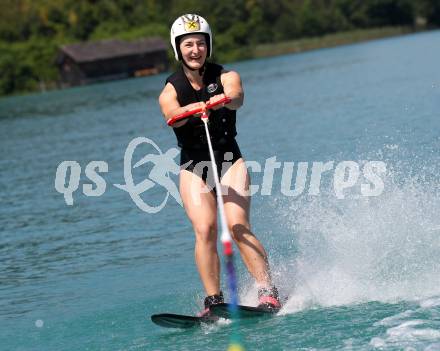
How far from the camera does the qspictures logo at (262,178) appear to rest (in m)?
13.4

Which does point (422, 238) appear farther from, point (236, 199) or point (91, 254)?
point (91, 254)

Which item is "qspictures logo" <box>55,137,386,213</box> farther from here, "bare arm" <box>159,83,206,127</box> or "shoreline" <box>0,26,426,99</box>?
"shoreline" <box>0,26,426,99</box>

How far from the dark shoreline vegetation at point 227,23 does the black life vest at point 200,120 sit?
10122 centimetres

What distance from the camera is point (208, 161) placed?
8.13 metres

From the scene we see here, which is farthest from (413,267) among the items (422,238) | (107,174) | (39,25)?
(39,25)

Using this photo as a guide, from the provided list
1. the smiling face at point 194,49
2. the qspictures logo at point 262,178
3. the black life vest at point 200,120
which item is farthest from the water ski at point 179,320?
the qspictures logo at point 262,178

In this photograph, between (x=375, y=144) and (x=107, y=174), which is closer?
(x=375, y=144)

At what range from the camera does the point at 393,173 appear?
508 inches

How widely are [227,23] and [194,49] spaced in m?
116

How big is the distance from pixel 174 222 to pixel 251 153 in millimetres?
7069

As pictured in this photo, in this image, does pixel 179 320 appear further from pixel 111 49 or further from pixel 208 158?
pixel 111 49

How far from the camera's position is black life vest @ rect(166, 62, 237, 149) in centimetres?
799

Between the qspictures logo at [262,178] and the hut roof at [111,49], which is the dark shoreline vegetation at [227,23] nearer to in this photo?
the hut roof at [111,49]

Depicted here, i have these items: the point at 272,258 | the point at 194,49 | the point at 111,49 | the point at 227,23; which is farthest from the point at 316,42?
the point at 194,49
